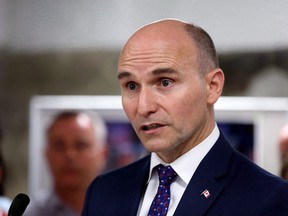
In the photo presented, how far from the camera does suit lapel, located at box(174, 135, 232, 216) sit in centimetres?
142

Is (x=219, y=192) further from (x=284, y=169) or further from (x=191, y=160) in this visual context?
(x=284, y=169)

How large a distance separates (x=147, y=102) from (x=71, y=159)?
1753mm

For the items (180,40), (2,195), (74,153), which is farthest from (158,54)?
(2,195)

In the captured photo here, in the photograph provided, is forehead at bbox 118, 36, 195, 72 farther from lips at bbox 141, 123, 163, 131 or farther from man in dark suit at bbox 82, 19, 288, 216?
lips at bbox 141, 123, 163, 131

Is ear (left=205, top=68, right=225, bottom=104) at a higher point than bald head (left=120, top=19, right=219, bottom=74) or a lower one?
lower

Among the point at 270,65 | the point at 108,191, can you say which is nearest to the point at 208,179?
the point at 108,191

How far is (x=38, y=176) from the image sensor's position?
3.20m

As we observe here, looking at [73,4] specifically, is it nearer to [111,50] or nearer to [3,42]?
[111,50]

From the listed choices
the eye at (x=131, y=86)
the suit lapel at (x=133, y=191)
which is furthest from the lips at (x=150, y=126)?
the suit lapel at (x=133, y=191)

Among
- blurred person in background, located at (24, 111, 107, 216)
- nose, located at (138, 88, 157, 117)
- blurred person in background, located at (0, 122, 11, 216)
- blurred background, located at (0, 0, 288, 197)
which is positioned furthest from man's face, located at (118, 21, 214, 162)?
blurred person in background, located at (24, 111, 107, 216)

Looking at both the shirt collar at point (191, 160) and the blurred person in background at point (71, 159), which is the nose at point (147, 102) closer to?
the shirt collar at point (191, 160)

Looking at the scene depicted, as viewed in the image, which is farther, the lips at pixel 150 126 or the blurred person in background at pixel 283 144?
the blurred person in background at pixel 283 144

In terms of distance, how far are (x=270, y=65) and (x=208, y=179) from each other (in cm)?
169

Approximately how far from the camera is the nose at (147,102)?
1.41 metres
